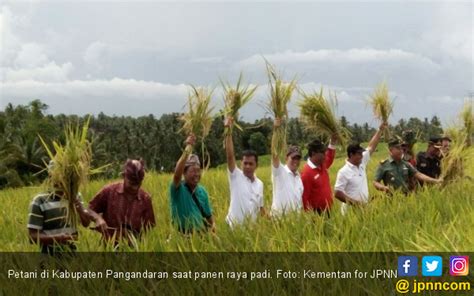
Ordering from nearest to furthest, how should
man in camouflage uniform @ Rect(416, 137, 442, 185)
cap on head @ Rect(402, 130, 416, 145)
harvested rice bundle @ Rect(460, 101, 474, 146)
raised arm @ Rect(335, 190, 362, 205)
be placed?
raised arm @ Rect(335, 190, 362, 205), cap on head @ Rect(402, 130, 416, 145), man in camouflage uniform @ Rect(416, 137, 442, 185), harvested rice bundle @ Rect(460, 101, 474, 146)

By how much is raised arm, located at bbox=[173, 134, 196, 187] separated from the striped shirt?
2.78 feet

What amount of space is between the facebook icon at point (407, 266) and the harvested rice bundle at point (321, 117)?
2.55m

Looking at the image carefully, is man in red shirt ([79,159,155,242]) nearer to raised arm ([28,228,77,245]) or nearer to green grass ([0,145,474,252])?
green grass ([0,145,474,252])

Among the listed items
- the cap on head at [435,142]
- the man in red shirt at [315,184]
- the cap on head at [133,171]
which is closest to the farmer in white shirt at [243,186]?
the man in red shirt at [315,184]

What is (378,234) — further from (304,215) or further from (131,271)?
(131,271)

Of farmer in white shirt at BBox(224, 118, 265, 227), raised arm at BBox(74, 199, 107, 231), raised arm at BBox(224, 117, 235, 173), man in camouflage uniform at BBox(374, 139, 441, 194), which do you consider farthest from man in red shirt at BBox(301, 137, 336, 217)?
raised arm at BBox(74, 199, 107, 231)

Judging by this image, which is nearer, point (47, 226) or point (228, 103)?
point (47, 226)

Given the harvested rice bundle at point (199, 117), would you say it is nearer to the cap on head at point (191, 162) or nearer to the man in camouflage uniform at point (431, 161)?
the cap on head at point (191, 162)

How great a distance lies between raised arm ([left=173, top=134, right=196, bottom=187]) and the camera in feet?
13.8

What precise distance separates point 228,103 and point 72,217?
159cm

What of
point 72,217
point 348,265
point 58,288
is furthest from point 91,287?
point 348,265

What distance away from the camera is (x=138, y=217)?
4258 mm

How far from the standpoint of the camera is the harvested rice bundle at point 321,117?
19.4 ft

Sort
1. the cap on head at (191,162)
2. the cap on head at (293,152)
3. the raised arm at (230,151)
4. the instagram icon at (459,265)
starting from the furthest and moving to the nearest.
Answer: the cap on head at (293,152)
the raised arm at (230,151)
the cap on head at (191,162)
the instagram icon at (459,265)
